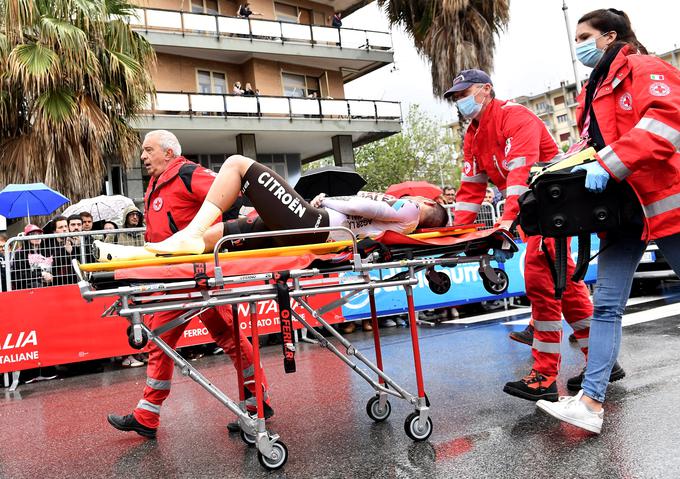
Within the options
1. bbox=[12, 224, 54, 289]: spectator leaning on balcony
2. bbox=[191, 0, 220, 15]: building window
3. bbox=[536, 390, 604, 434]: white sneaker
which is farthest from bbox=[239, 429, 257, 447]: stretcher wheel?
bbox=[191, 0, 220, 15]: building window

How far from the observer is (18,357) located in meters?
7.91

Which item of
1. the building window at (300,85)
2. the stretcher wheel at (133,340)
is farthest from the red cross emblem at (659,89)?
the building window at (300,85)

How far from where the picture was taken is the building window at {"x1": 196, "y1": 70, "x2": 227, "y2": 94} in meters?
23.6

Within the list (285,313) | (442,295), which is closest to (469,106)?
(285,313)

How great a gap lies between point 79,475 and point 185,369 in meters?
0.95

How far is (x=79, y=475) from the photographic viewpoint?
3.79m

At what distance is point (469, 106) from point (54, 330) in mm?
6014

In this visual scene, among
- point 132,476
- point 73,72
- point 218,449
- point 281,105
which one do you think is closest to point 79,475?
point 132,476

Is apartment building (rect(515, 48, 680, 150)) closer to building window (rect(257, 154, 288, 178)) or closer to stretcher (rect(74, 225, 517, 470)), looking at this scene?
building window (rect(257, 154, 288, 178))

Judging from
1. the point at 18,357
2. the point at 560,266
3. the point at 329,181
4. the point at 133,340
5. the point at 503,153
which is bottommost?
the point at 18,357

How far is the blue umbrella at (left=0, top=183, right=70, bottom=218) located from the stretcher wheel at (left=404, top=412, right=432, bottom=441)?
8838 millimetres

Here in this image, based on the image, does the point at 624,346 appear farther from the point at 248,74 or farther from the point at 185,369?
the point at 248,74

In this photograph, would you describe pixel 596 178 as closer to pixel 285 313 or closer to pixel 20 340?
pixel 285 313

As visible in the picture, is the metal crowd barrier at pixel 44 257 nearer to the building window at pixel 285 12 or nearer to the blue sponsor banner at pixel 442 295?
the blue sponsor banner at pixel 442 295
